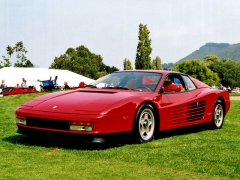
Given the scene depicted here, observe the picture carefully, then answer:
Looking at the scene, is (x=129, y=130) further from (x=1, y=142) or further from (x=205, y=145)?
(x=1, y=142)

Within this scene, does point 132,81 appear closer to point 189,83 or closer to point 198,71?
point 189,83

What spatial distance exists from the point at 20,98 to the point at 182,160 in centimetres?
1581

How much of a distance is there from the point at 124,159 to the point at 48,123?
139 cm

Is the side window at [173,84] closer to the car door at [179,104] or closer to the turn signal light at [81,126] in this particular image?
the car door at [179,104]

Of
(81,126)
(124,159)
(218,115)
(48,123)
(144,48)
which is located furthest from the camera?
(144,48)

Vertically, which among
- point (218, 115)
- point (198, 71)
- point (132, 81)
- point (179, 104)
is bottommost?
point (218, 115)

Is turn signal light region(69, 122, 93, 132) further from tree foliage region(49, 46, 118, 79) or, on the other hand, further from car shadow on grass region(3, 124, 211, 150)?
tree foliage region(49, 46, 118, 79)

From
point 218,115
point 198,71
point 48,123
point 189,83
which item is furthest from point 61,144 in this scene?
point 198,71

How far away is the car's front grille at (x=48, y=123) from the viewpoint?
5253 millimetres

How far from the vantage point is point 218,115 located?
26.1 feet

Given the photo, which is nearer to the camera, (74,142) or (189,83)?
→ (74,142)

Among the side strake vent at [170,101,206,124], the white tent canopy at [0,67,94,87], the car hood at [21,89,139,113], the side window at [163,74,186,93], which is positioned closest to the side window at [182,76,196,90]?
the side window at [163,74,186,93]

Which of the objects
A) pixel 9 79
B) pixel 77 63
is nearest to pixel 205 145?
pixel 9 79

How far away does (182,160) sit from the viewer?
14.7ft
